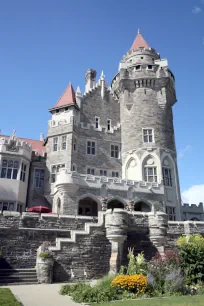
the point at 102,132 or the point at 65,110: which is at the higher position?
the point at 65,110

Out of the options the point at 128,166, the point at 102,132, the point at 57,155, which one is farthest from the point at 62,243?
the point at 102,132

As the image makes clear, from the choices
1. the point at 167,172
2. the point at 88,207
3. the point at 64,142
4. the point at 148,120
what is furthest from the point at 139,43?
the point at 88,207

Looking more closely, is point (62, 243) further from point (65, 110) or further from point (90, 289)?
point (65, 110)

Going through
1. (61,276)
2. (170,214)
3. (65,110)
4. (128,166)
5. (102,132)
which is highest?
(65,110)

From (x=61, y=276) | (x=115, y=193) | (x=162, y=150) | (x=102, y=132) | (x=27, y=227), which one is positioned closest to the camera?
(x=61, y=276)

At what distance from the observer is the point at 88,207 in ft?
92.8

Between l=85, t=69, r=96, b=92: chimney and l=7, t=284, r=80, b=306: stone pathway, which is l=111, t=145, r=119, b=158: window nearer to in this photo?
l=85, t=69, r=96, b=92: chimney

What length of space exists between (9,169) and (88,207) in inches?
354

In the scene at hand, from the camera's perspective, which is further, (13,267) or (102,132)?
(102,132)

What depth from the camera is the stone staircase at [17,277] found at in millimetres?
13820

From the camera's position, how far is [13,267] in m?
15.6

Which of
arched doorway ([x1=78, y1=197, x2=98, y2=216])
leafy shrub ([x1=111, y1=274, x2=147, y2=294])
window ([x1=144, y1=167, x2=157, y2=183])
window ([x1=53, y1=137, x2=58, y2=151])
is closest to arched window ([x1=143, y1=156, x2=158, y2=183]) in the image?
window ([x1=144, y1=167, x2=157, y2=183])

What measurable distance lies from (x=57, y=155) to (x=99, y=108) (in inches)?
347

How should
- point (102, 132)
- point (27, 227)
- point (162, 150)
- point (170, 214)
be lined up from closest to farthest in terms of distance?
point (27, 227)
point (170, 214)
point (162, 150)
point (102, 132)
